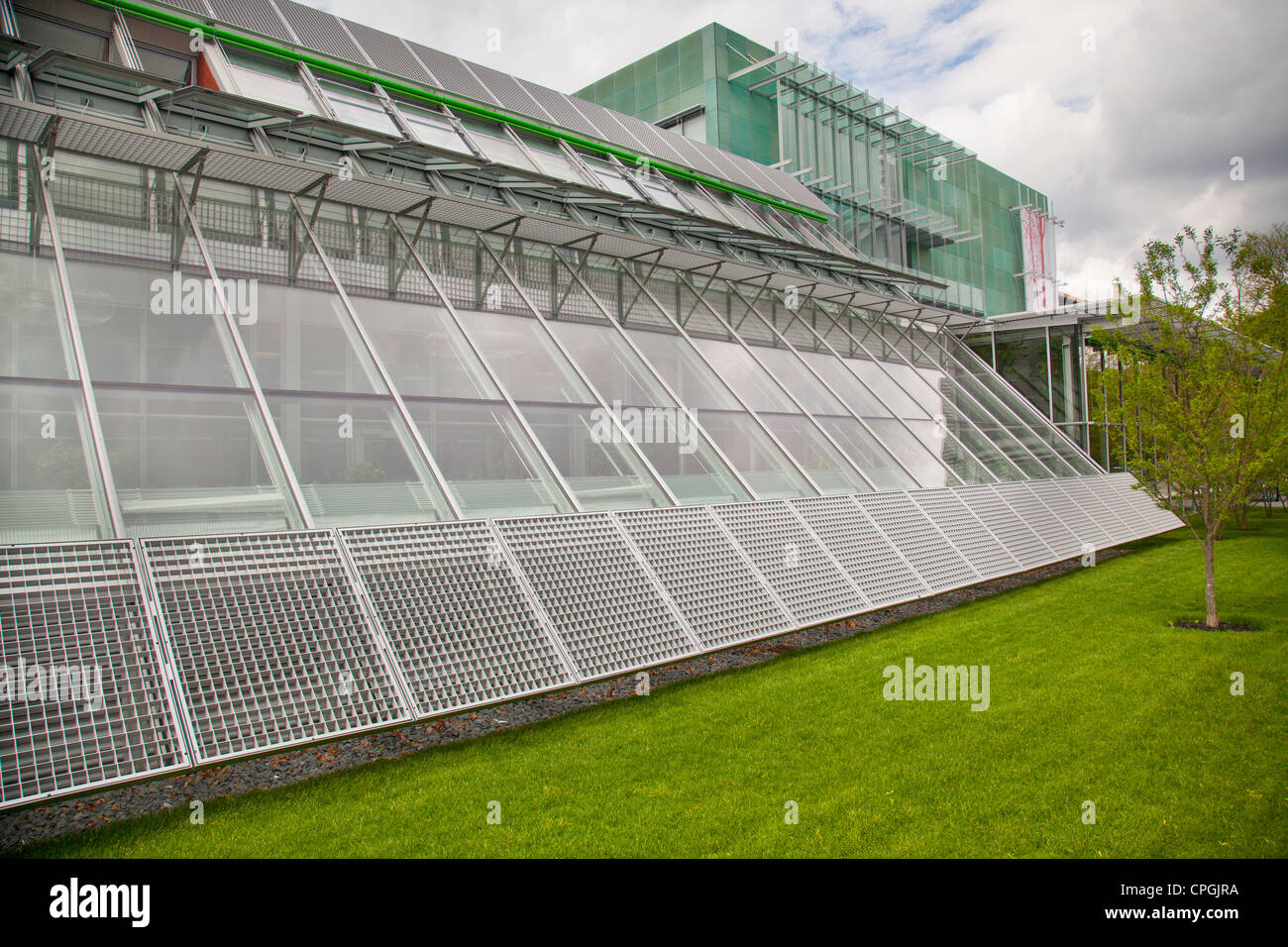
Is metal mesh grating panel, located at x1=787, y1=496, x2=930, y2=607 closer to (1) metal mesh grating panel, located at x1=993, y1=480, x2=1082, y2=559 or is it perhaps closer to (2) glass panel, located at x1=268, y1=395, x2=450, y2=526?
(1) metal mesh grating panel, located at x1=993, y1=480, x2=1082, y2=559

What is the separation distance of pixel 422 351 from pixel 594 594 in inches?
155

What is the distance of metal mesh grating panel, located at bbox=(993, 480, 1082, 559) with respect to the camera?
43.9 feet

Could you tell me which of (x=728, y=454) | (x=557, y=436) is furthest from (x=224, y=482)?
(x=728, y=454)

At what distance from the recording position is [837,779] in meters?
5.22

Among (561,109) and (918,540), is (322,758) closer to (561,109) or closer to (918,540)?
(918,540)

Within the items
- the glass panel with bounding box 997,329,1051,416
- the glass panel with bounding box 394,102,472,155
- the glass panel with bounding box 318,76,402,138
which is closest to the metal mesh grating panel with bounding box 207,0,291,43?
the glass panel with bounding box 318,76,402,138

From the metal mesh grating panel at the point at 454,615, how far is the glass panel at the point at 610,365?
4.18 meters

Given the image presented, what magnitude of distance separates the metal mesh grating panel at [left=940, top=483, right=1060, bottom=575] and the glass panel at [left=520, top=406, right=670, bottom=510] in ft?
20.1

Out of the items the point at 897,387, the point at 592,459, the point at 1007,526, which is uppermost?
the point at 897,387

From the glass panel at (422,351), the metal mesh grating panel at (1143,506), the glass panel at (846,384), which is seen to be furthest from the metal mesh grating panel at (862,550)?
the metal mesh grating panel at (1143,506)

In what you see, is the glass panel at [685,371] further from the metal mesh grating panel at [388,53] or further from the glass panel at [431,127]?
the metal mesh grating panel at [388,53]

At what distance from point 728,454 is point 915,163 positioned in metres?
20.7

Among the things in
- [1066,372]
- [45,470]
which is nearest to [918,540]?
[45,470]

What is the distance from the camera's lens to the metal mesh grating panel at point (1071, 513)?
14641mm
